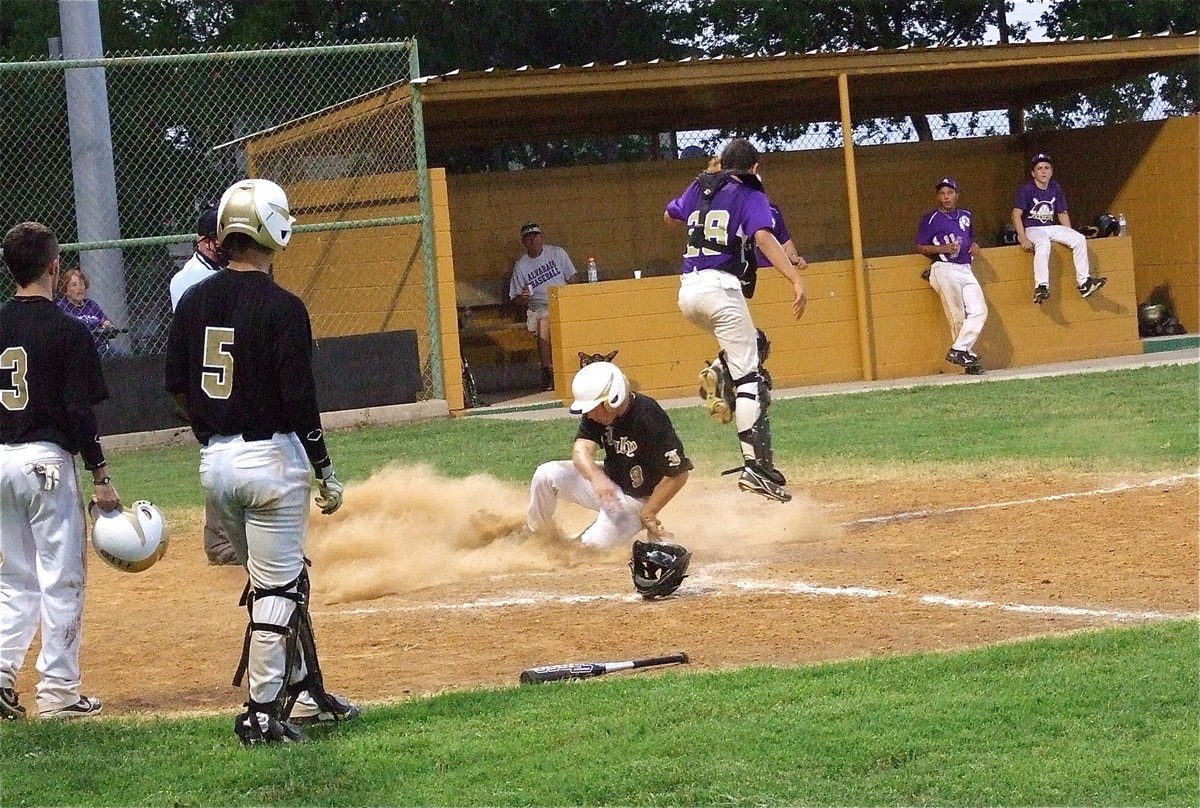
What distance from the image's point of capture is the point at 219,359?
5766mm

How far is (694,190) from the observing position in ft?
34.0

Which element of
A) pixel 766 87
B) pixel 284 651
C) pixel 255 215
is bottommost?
pixel 284 651

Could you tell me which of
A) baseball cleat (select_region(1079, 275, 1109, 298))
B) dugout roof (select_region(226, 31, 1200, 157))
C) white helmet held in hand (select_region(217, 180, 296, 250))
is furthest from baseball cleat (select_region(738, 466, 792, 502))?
baseball cleat (select_region(1079, 275, 1109, 298))

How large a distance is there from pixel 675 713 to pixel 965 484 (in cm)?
646

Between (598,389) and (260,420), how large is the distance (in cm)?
323

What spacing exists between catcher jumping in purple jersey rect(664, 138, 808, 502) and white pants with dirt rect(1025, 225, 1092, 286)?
10564 mm

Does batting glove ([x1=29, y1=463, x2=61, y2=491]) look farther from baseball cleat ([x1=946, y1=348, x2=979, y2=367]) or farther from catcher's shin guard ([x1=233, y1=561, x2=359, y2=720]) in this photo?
baseball cleat ([x1=946, y1=348, x2=979, y2=367])

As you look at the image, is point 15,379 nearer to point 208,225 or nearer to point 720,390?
point 208,225

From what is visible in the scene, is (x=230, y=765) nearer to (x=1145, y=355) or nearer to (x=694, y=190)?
(x=694, y=190)

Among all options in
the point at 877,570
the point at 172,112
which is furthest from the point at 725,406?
the point at 172,112

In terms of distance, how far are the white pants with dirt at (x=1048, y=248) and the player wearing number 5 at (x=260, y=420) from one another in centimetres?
1556

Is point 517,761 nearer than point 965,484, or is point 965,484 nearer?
point 517,761

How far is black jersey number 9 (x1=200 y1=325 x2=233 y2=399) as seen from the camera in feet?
18.9

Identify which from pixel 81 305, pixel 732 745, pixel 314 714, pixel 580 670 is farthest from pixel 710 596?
pixel 81 305
